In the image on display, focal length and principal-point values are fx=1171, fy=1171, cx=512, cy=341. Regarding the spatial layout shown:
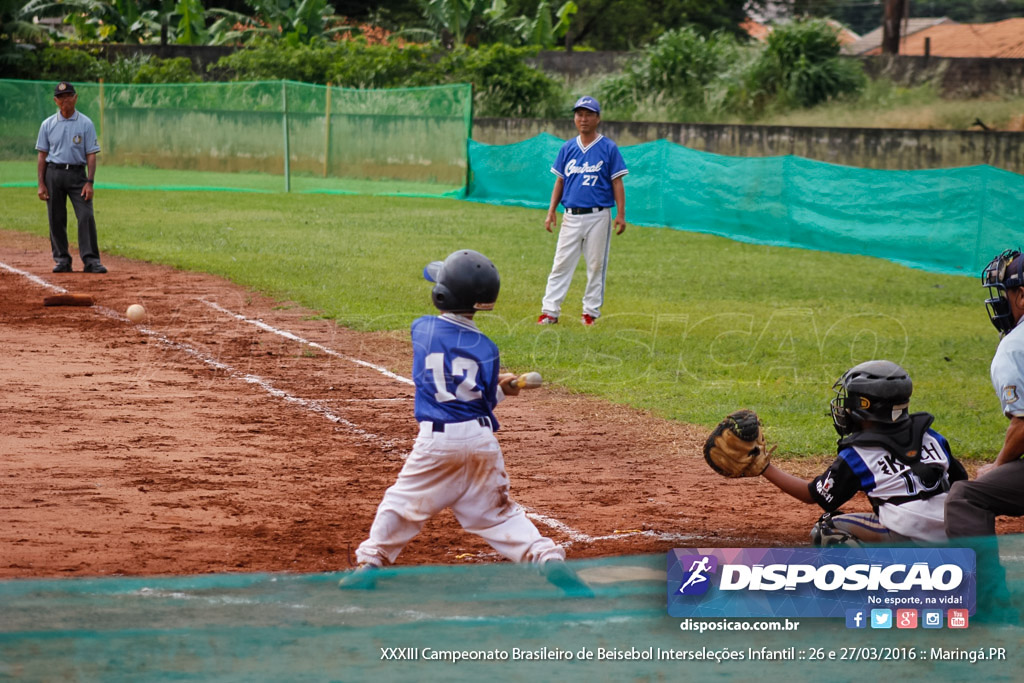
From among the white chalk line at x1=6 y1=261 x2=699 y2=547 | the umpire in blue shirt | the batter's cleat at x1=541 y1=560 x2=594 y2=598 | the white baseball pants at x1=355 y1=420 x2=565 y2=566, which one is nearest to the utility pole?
the umpire in blue shirt

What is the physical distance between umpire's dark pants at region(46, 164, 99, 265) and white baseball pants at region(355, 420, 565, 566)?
10.5 meters

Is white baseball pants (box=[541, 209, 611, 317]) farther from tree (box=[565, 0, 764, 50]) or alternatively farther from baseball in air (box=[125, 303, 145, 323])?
tree (box=[565, 0, 764, 50])

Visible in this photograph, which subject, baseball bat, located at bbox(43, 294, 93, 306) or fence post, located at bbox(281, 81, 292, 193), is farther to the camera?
fence post, located at bbox(281, 81, 292, 193)

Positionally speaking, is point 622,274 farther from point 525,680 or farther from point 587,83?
point 587,83

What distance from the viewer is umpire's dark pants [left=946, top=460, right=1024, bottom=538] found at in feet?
15.4

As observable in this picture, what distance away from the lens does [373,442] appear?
24.8ft

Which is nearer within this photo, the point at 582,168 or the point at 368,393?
the point at 368,393

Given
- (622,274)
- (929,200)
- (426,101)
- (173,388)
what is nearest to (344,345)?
(173,388)

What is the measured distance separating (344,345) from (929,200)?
11.3 metres

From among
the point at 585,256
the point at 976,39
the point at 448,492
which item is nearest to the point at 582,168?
the point at 585,256

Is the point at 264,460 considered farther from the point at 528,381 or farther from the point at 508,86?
the point at 508,86

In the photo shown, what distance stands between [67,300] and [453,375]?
8.64 m

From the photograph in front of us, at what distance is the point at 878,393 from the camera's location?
4844 millimetres

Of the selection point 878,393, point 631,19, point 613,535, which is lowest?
point 613,535
